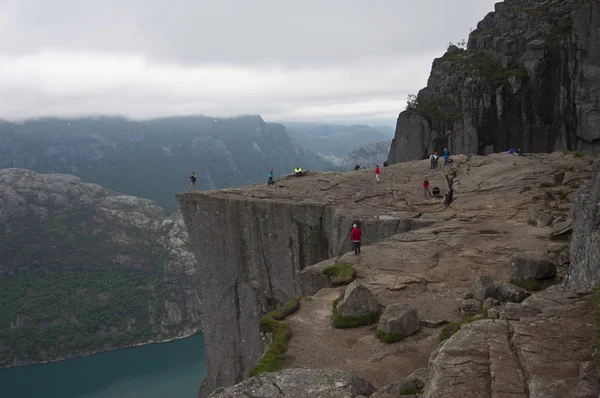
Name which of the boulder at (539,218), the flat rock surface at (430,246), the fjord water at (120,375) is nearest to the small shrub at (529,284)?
the flat rock surface at (430,246)

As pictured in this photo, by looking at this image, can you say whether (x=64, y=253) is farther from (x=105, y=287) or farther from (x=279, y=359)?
(x=279, y=359)

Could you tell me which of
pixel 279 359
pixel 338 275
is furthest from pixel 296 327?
pixel 338 275

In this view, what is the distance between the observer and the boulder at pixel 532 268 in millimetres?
16047

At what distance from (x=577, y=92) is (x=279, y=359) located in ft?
191

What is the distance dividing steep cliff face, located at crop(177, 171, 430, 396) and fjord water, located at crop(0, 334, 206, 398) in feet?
246

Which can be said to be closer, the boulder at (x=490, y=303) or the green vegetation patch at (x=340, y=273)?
the boulder at (x=490, y=303)

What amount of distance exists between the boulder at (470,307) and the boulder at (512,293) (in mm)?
740

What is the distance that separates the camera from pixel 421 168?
40.8m

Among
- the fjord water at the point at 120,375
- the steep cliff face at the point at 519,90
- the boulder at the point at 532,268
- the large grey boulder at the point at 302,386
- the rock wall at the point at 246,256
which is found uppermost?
the steep cliff face at the point at 519,90

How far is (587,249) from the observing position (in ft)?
41.5

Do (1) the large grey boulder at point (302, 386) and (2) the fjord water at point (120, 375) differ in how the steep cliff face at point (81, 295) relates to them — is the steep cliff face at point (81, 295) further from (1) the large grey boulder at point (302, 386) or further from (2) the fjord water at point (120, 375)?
(1) the large grey boulder at point (302, 386)

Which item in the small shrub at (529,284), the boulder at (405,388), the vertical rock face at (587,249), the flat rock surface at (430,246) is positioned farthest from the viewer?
the small shrub at (529,284)

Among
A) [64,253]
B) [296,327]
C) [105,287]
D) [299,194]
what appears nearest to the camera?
[296,327]

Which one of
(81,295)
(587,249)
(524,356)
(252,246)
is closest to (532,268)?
(587,249)
